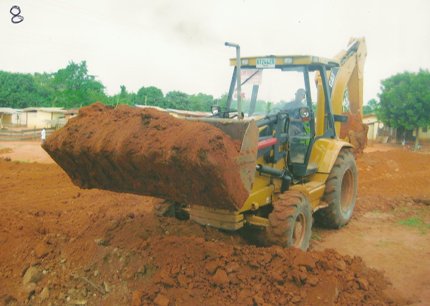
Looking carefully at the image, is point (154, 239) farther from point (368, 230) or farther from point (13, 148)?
point (13, 148)

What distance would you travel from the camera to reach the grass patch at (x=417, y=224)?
26.5ft

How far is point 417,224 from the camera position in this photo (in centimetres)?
840

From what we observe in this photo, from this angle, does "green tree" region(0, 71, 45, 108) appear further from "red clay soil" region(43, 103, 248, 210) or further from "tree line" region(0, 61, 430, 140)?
"red clay soil" region(43, 103, 248, 210)

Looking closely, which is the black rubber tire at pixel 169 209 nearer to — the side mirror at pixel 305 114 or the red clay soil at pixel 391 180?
the side mirror at pixel 305 114

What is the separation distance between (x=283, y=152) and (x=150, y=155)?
261cm

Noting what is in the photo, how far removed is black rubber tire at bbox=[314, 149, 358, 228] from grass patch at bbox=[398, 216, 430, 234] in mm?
1047

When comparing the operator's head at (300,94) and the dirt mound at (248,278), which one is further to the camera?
the operator's head at (300,94)

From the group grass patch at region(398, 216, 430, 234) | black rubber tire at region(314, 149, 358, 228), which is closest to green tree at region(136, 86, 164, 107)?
black rubber tire at region(314, 149, 358, 228)

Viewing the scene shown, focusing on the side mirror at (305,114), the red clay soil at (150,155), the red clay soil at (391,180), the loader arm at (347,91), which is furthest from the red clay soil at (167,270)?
the red clay soil at (391,180)

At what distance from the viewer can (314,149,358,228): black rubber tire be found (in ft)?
24.8

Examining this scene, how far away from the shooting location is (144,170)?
4727mm

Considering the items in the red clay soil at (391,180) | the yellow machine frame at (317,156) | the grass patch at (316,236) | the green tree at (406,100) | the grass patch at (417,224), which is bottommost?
the grass patch at (316,236)

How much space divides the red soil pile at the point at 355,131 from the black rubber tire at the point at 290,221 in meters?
5.56

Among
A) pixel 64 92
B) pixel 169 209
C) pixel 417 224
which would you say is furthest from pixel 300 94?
pixel 64 92
